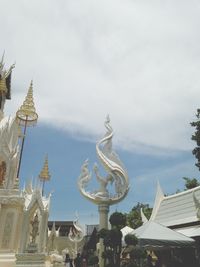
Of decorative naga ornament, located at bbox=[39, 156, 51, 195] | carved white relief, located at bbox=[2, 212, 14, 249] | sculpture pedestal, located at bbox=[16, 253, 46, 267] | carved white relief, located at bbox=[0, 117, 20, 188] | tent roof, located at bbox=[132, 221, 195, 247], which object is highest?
decorative naga ornament, located at bbox=[39, 156, 51, 195]

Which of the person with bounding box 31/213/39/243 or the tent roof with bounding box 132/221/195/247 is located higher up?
the person with bounding box 31/213/39/243

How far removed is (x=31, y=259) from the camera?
39.7 feet

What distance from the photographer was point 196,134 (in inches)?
650

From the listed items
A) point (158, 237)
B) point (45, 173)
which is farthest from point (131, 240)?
point (45, 173)

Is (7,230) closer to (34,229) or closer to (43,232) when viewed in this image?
(34,229)

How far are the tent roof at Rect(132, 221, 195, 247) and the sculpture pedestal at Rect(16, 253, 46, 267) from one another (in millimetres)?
4719

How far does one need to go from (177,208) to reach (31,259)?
940 cm

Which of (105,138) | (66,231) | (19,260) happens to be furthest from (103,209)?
(66,231)

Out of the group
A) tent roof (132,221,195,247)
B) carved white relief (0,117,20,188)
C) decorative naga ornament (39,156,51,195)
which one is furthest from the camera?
decorative naga ornament (39,156,51,195)

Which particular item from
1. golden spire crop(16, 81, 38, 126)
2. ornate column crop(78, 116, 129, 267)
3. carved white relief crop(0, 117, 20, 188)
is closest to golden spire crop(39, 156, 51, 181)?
golden spire crop(16, 81, 38, 126)

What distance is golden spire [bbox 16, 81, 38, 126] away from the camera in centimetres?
2155

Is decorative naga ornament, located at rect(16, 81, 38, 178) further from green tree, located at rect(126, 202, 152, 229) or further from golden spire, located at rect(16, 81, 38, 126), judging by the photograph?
green tree, located at rect(126, 202, 152, 229)

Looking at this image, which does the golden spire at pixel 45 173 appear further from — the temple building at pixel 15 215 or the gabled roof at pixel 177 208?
the temple building at pixel 15 215

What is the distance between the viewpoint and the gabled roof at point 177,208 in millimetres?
16531
